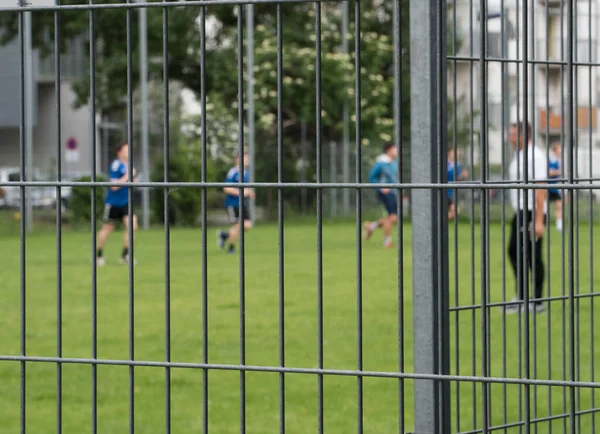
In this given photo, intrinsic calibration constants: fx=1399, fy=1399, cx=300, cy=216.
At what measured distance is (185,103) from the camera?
3931 centimetres

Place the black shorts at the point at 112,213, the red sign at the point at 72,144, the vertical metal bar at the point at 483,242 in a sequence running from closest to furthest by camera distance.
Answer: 1. the vertical metal bar at the point at 483,242
2. the black shorts at the point at 112,213
3. the red sign at the point at 72,144

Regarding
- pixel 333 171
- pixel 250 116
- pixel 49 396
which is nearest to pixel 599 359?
pixel 49 396

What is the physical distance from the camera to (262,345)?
407 inches

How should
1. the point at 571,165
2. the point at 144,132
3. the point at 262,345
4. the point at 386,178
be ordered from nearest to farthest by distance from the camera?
1. the point at 571,165
2. the point at 262,345
3. the point at 386,178
4. the point at 144,132

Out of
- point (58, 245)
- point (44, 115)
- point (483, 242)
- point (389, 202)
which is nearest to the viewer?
point (483, 242)

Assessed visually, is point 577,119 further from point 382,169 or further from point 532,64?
point 382,169

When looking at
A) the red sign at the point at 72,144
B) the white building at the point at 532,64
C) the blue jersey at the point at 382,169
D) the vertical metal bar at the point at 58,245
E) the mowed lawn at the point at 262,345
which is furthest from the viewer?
the red sign at the point at 72,144

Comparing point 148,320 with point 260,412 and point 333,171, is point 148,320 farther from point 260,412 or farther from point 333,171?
point 333,171

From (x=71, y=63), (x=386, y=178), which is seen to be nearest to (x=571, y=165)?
(x=386, y=178)

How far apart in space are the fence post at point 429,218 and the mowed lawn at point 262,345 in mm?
287

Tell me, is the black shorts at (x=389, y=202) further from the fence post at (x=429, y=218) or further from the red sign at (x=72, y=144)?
the fence post at (x=429, y=218)

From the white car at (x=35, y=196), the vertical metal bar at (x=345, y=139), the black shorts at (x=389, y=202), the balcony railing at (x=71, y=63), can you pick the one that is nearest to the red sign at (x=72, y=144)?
→ the white car at (x=35, y=196)

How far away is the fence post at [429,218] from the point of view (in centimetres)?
394

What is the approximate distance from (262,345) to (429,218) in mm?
6431
